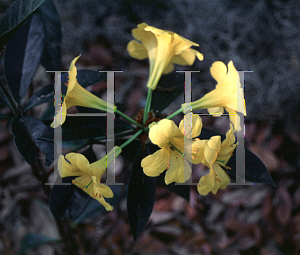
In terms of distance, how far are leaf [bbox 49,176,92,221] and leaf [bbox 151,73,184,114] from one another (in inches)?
17.6

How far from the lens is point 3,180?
176 cm

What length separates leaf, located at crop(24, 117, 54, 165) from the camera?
73 centimetres

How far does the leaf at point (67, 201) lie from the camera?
2.78ft

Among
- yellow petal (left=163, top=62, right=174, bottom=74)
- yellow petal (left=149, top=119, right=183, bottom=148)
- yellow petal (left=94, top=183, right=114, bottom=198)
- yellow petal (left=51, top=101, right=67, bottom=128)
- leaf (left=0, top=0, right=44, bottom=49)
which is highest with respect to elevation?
leaf (left=0, top=0, right=44, bottom=49)

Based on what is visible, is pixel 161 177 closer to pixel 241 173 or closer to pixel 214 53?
pixel 241 173

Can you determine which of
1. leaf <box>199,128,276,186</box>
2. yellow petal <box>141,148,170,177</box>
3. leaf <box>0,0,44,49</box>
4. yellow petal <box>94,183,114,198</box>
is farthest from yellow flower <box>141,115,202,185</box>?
leaf <box>0,0,44,49</box>

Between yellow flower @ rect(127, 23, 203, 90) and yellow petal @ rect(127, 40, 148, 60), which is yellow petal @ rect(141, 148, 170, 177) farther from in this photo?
yellow petal @ rect(127, 40, 148, 60)

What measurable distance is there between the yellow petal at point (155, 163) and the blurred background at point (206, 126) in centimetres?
90

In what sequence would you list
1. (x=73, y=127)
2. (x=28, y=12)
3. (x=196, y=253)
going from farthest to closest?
1. (x=196, y=253)
2. (x=73, y=127)
3. (x=28, y=12)

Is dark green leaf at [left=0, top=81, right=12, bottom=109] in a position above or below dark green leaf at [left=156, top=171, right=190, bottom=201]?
above

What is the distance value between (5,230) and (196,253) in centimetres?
134

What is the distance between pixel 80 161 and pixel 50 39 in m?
0.69

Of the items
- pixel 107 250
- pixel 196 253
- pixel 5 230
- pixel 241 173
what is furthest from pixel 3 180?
pixel 241 173

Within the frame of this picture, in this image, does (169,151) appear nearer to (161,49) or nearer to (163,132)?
(163,132)
